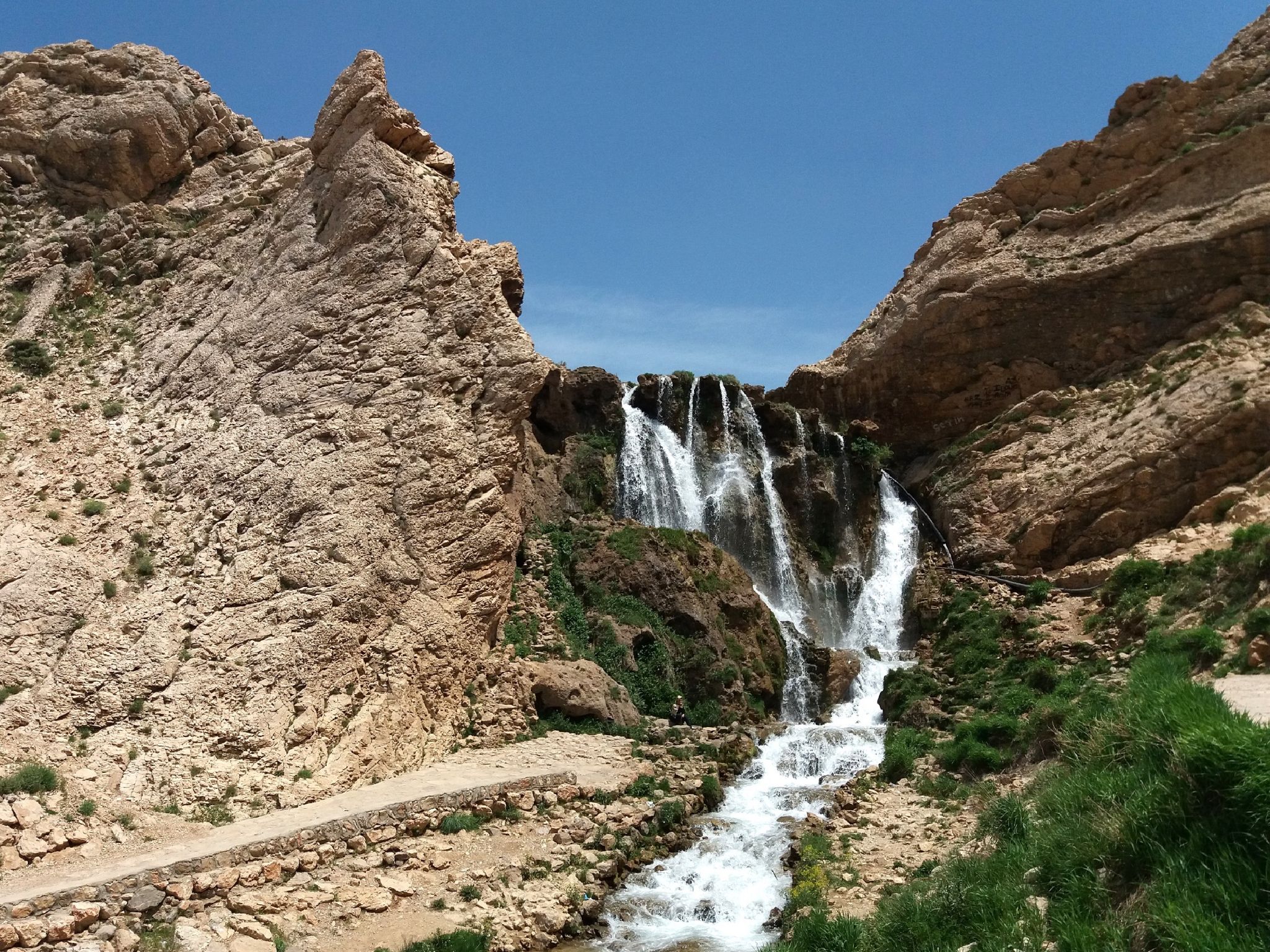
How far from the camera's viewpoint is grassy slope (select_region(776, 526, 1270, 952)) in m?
5.04

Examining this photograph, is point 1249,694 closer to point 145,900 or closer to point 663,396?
point 145,900

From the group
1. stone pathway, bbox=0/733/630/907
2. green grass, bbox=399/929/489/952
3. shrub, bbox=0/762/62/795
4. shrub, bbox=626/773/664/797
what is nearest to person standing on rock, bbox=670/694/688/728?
stone pathway, bbox=0/733/630/907

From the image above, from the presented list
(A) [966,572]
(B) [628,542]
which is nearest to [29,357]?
(B) [628,542]

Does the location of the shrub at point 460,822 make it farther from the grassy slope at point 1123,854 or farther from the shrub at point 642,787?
the grassy slope at point 1123,854

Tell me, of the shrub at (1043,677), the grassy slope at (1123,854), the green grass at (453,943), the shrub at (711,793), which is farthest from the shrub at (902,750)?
the green grass at (453,943)

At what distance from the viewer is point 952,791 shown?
14.3 metres

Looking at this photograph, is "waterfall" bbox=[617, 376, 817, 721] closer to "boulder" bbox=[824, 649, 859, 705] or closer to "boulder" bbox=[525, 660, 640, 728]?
"boulder" bbox=[824, 649, 859, 705]

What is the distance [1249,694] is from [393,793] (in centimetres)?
1060

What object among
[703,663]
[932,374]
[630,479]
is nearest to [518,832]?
[703,663]

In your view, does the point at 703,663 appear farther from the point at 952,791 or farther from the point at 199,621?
the point at 199,621

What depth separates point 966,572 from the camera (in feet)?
86.0

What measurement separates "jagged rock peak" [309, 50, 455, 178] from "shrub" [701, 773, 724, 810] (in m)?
15.6

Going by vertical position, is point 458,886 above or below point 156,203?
below

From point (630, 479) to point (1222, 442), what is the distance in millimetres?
15980
